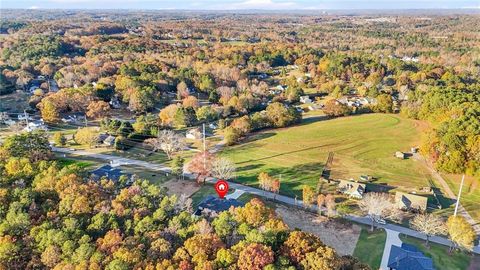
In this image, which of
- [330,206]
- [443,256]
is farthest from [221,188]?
[443,256]

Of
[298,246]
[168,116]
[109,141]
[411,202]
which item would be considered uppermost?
[298,246]

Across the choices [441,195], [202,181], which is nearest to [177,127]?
[202,181]

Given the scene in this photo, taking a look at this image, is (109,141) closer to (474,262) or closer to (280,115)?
(280,115)

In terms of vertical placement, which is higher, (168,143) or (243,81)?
(243,81)

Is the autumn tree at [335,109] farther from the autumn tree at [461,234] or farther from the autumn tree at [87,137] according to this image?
the autumn tree at [87,137]

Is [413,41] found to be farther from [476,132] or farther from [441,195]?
[441,195]

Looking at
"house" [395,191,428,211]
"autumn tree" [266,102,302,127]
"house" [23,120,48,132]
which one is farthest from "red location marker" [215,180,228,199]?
"house" [23,120,48,132]

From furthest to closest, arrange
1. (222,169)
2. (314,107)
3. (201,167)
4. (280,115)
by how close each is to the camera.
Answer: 1. (314,107)
2. (280,115)
3. (201,167)
4. (222,169)
